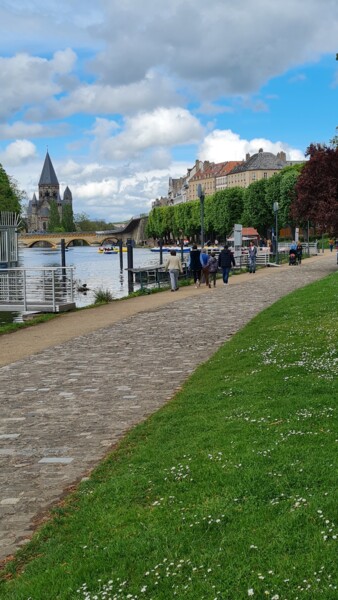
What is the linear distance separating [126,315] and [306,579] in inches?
689

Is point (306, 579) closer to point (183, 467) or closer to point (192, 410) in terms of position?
point (183, 467)

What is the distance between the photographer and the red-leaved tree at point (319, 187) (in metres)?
35.7

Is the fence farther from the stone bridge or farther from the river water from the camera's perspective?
the stone bridge

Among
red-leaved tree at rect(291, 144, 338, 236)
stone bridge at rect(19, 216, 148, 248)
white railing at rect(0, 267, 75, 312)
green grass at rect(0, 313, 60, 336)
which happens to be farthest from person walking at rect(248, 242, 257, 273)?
stone bridge at rect(19, 216, 148, 248)

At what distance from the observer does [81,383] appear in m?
10.7

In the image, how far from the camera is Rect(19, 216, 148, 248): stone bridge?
16575 cm

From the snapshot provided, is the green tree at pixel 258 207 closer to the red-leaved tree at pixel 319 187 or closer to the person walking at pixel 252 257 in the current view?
the person walking at pixel 252 257

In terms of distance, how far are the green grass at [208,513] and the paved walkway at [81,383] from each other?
391mm

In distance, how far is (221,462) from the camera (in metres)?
5.53

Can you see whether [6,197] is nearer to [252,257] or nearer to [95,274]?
[95,274]

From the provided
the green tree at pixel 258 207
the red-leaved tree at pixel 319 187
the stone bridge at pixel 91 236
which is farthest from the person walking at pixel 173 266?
the stone bridge at pixel 91 236

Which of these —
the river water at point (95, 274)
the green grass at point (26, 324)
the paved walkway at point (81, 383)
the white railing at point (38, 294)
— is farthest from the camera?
the river water at point (95, 274)

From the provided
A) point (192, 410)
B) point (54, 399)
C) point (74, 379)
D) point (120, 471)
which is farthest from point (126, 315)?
point (120, 471)

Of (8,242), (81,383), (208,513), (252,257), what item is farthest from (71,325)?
(252,257)
